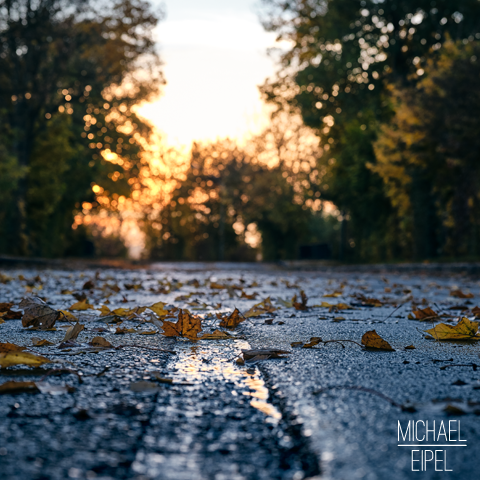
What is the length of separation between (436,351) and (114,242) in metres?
42.4

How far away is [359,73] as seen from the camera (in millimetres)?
22438

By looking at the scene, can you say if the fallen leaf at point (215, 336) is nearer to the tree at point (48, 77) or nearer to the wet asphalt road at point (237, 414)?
the wet asphalt road at point (237, 414)

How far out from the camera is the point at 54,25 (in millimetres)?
15789

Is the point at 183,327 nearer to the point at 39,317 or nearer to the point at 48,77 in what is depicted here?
the point at 39,317

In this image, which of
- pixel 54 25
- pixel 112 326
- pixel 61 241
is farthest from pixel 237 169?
pixel 112 326

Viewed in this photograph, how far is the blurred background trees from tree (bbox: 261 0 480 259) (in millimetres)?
64

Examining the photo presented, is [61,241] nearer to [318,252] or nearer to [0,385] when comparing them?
[318,252]

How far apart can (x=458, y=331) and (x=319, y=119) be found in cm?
2324

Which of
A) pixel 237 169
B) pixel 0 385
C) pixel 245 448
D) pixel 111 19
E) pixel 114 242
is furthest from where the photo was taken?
pixel 237 169

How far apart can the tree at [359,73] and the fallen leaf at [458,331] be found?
1751cm

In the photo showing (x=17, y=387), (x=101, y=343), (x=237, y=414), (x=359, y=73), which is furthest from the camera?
(x=359, y=73)

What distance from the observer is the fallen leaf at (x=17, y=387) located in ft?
5.28

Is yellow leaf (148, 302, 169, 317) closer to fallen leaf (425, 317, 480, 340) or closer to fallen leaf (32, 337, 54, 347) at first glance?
fallen leaf (32, 337, 54, 347)

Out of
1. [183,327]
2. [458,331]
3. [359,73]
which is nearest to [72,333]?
[183,327]
